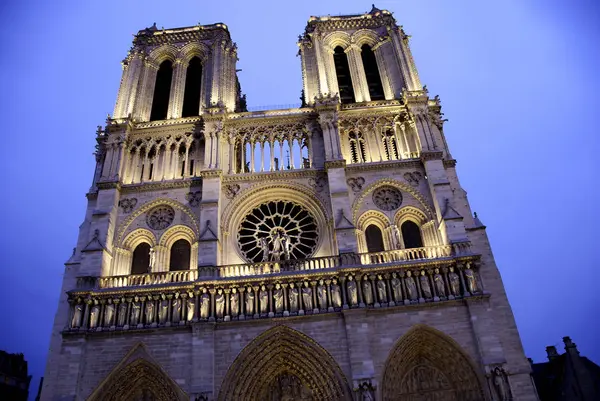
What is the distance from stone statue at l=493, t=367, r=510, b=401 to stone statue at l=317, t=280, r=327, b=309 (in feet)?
19.0

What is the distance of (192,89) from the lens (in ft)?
80.7

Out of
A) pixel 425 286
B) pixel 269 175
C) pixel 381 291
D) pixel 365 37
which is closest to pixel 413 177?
pixel 425 286

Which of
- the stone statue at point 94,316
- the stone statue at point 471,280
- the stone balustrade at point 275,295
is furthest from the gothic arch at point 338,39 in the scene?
the stone statue at point 94,316

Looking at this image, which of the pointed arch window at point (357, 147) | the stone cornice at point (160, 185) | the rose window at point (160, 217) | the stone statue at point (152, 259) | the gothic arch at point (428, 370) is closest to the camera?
the gothic arch at point (428, 370)

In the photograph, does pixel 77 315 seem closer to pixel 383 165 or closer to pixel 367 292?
pixel 367 292

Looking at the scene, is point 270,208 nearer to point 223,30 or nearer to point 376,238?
point 376,238

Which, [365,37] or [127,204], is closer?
[127,204]

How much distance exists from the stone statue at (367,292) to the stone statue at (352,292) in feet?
1.21

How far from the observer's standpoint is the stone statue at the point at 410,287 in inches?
644

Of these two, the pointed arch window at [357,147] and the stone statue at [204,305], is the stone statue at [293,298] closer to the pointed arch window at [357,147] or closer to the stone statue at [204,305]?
the stone statue at [204,305]

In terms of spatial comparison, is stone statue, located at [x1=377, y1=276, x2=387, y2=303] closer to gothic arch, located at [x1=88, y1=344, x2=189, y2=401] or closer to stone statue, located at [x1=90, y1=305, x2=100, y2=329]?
gothic arch, located at [x1=88, y1=344, x2=189, y2=401]

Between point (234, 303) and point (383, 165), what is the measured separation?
8.37 m

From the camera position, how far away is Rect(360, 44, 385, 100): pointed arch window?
936 inches

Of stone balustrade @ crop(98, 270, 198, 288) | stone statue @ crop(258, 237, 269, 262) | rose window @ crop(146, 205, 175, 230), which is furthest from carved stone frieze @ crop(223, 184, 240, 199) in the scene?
stone balustrade @ crop(98, 270, 198, 288)
